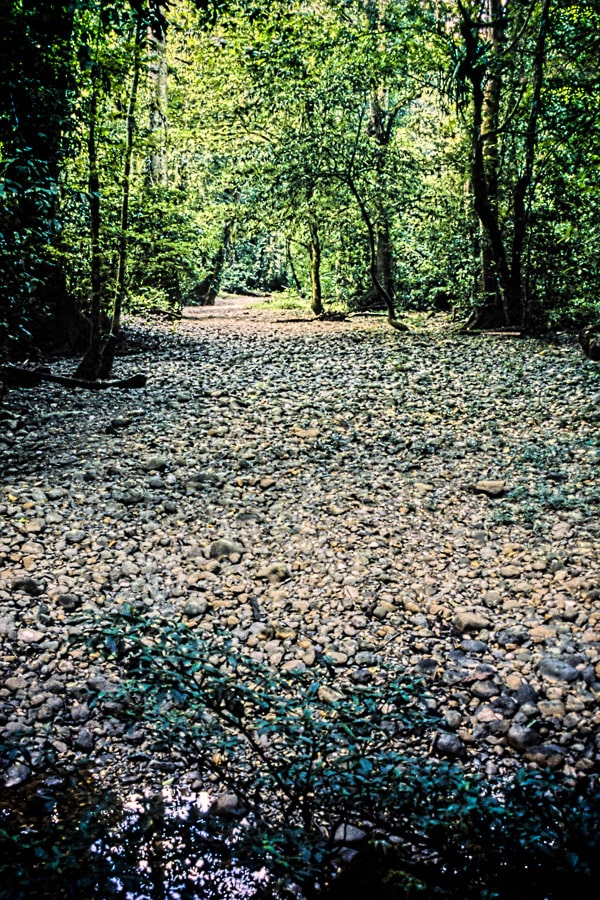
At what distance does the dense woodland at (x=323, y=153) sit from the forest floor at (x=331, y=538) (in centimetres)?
171

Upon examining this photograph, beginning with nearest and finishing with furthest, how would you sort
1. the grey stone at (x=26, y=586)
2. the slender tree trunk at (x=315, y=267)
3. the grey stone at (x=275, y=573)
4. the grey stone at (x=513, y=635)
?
the grey stone at (x=513, y=635) → the grey stone at (x=26, y=586) → the grey stone at (x=275, y=573) → the slender tree trunk at (x=315, y=267)

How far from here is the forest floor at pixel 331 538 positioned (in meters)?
3.52

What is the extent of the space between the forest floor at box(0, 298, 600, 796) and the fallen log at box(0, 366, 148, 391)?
16cm

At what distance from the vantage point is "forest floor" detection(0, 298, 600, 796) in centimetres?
352

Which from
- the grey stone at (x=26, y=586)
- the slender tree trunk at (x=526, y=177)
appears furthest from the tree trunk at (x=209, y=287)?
the grey stone at (x=26, y=586)

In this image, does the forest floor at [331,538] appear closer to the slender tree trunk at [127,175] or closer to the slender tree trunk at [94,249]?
the slender tree trunk at [94,249]

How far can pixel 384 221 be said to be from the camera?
11.2 meters

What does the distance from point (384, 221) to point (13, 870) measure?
35.9 ft

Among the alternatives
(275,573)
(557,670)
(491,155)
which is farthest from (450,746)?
(491,155)

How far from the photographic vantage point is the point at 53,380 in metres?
7.88

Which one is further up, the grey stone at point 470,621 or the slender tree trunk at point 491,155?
the slender tree trunk at point 491,155

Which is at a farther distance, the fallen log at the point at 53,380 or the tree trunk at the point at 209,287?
the tree trunk at the point at 209,287

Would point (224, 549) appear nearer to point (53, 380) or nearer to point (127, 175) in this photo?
point (53, 380)

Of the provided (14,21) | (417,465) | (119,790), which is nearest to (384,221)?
(417,465)
